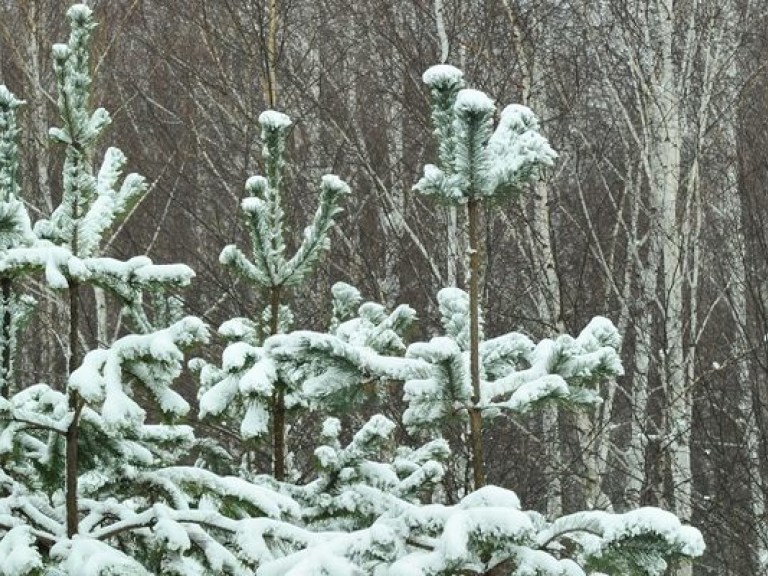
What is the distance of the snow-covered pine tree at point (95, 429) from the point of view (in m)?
2.99

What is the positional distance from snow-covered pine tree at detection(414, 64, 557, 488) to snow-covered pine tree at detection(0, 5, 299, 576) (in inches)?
26.7

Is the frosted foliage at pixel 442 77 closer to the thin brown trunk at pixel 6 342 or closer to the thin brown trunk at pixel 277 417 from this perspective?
the thin brown trunk at pixel 6 342

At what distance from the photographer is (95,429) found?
11.2ft

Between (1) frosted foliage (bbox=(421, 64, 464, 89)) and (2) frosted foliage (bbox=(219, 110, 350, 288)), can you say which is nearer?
(1) frosted foliage (bbox=(421, 64, 464, 89))

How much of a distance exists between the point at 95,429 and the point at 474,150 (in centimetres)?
139

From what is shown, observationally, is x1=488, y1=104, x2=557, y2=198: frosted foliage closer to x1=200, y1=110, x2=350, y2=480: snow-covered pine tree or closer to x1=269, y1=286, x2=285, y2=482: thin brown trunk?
x1=200, y1=110, x2=350, y2=480: snow-covered pine tree

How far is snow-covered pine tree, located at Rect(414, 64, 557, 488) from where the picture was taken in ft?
8.85

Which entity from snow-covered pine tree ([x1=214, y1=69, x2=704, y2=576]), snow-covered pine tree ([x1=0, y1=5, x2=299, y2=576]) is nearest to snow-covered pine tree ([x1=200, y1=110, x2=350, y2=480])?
snow-covered pine tree ([x1=0, y1=5, x2=299, y2=576])

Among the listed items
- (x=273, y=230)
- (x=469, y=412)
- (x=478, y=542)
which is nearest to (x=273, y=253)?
(x=273, y=230)

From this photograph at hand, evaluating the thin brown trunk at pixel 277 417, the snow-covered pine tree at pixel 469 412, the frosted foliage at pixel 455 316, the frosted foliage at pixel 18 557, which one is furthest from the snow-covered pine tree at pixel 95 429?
the frosted foliage at pixel 455 316

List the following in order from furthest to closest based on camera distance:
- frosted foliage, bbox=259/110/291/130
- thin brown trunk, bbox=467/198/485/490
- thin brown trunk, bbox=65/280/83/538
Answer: frosted foliage, bbox=259/110/291/130
thin brown trunk, bbox=65/280/83/538
thin brown trunk, bbox=467/198/485/490

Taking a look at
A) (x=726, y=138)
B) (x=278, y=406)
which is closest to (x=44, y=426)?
(x=278, y=406)

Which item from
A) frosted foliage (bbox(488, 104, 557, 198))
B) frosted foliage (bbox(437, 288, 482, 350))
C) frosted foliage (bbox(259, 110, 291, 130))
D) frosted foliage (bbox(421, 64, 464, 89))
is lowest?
frosted foliage (bbox(437, 288, 482, 350))

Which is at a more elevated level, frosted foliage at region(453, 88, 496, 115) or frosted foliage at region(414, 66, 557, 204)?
frosted foliage at region(453, 88, 496, 115)
